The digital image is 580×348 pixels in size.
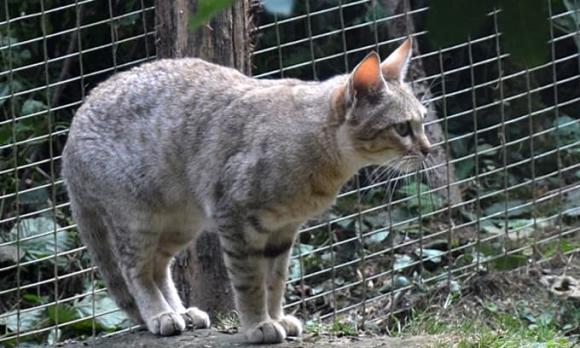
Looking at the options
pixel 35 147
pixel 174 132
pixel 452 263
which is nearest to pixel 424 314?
pixel 452 263

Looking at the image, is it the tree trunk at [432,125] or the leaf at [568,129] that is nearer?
the tree trunk at [432,125]

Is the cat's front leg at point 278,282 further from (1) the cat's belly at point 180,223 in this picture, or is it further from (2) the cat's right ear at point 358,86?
(2) the cat's right ear at point 358,86

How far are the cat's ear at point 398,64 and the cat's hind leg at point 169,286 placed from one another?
1077 millimetres

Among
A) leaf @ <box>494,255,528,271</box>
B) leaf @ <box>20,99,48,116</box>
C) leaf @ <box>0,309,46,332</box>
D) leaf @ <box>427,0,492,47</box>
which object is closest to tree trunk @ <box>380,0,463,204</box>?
leaf @ <box>494,255,528,271</box>

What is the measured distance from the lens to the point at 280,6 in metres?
1.09

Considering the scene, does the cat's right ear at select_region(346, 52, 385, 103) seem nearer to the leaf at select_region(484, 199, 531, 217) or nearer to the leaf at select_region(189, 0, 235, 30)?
the leaf at select_region(484, 199, 531, 217)

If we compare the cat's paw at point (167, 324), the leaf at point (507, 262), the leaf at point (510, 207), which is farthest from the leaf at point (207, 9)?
the leaf at point (510, 207)

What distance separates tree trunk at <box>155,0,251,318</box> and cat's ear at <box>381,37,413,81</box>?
0.74m

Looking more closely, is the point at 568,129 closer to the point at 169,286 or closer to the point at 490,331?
the point at 490,331

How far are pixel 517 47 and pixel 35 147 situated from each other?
17.2 ft

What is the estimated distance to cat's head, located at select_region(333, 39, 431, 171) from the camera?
13.2 ft

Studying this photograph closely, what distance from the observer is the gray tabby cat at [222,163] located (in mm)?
4004

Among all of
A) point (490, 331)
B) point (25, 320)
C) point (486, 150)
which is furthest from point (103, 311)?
point (486, 150)

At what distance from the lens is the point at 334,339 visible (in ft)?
14.3
